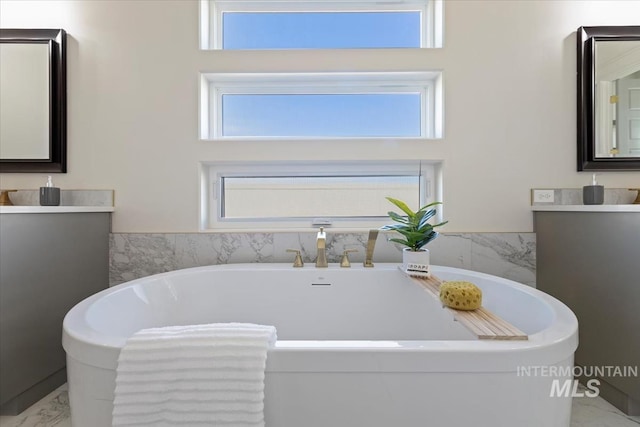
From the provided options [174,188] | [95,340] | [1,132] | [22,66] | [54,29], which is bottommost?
[95,340]

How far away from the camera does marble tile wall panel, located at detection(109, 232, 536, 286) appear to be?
171cm

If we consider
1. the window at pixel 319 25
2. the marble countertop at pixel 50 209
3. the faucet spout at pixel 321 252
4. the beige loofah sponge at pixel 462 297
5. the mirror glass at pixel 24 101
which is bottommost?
the beige loofah sponge at pixel 462 297

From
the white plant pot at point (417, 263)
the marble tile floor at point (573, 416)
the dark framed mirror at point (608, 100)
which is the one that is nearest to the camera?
the marble tile floor at point (573, 416)

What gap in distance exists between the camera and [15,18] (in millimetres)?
1731

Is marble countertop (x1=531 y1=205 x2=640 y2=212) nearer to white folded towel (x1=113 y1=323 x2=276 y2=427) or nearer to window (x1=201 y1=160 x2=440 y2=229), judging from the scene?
window (x1=201 y1=160 x2=440 y2=229)

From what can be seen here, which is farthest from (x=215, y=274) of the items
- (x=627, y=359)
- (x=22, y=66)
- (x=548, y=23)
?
(x=548, y=23)

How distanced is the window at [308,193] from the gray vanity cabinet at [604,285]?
660 mm

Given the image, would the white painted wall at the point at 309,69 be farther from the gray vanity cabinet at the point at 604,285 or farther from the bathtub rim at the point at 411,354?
the bathtub rim at the point at 411,354

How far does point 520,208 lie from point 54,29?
2.65 metres

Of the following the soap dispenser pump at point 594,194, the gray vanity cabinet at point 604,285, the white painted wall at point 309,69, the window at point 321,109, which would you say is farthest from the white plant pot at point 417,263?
the soap dispenser pump at point 594,194

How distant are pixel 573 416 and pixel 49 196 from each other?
2501 mm

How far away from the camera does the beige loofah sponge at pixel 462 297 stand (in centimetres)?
98

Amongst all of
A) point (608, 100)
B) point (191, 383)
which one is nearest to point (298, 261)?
point (191, 383)

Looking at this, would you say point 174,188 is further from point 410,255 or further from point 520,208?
point 520,208
